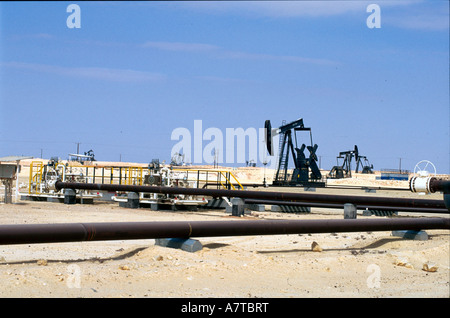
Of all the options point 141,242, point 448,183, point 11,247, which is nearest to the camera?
→ point 448,183

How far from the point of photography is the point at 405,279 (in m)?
6.17

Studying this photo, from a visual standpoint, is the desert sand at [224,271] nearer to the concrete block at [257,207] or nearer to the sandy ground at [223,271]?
the sandy ground at [223,271]

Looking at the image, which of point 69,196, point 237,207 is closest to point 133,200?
point 69,196

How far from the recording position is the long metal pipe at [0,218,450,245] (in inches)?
221

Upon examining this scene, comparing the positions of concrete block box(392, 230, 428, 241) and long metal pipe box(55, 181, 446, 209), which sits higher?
long metal pipe box(55, 181, 446, 209)

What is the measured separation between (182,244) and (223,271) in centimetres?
104

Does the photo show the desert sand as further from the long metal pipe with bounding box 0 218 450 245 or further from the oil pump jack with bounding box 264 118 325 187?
the oil pump jack with bounding box 264 118 325 187

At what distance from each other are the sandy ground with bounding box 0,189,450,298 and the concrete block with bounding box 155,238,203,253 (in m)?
0.13

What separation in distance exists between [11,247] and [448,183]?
592cm

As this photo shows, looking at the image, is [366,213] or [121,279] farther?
[366,213]

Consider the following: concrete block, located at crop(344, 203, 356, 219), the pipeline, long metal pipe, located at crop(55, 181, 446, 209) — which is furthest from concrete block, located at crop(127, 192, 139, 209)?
the pipeline

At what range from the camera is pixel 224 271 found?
613 cm

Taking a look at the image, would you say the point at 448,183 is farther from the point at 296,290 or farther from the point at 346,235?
the point at 346,235

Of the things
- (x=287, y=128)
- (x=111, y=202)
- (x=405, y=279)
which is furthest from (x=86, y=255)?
(x=287, y=128)
